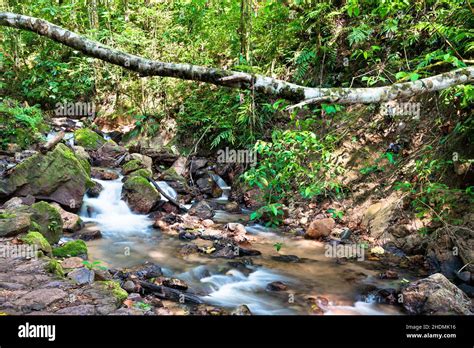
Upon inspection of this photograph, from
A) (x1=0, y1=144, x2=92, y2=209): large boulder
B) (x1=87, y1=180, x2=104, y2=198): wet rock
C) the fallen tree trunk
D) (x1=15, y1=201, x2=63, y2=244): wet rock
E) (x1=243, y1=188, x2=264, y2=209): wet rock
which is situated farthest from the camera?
(x1=243, y1=188, x2=264, y2=209): wet rock

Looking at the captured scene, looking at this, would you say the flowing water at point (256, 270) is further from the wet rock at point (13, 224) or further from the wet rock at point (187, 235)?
the wet rock at point (13, 224)

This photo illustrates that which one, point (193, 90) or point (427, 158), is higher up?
point (193, 90)

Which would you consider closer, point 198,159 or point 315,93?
point 315,93

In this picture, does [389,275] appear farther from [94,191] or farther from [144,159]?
[144,159]

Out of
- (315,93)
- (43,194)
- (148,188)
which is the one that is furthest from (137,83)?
(315,93)

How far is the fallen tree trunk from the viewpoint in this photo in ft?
8.41

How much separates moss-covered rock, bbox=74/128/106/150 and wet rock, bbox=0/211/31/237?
7.84 metres

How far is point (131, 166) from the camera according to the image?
12.0 meters

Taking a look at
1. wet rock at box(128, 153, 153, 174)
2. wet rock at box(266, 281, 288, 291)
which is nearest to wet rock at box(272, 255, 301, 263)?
Result: wet rock at box(266, 281, 288, 291)

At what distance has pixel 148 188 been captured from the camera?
412 inches

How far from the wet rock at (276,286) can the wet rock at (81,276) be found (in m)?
3.10

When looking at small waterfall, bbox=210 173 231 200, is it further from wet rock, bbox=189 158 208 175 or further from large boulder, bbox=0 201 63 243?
large boulder, bbox=0 201 63 243
